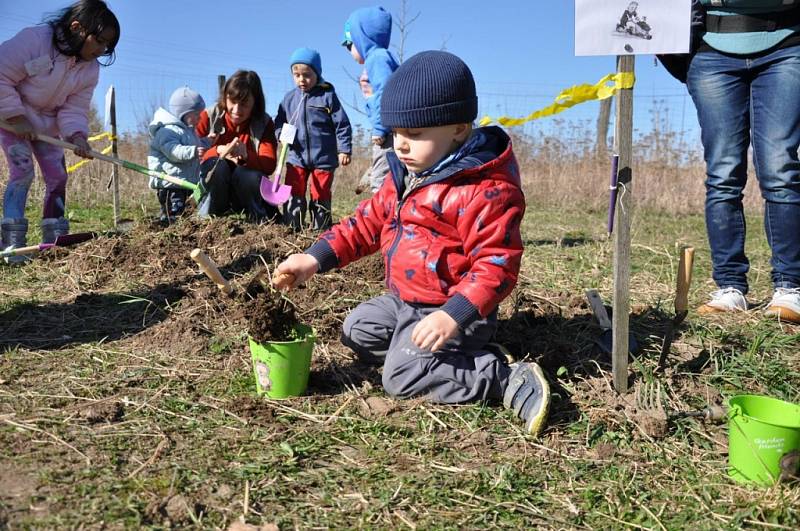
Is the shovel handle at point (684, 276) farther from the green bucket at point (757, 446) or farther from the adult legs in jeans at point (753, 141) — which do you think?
the adult legs in jeans at point (753, 141)

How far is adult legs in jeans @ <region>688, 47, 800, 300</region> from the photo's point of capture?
3170mm

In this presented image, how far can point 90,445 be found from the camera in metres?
2.19

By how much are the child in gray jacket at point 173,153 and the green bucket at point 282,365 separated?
4.13m

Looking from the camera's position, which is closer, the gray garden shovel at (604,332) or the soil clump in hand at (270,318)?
the soil clump in hand at (270,318)

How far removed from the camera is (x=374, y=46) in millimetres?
5984

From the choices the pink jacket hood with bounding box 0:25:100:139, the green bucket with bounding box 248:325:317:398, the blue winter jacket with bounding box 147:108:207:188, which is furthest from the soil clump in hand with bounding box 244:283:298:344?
the blue winter jacket with bounding box 147:108:207:188

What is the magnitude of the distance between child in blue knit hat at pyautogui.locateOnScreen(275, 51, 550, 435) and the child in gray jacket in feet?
13.3

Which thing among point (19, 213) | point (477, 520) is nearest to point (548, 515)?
point (477, 520)

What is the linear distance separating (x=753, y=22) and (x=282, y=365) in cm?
262

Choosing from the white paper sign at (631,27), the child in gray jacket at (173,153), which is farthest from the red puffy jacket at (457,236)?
the child in gray jacket at (173,153)

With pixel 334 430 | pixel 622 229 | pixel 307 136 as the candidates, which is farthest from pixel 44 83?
pixel 622 229

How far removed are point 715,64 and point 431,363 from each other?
2.05 metres

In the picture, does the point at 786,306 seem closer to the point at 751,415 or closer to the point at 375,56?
the point at 751,415

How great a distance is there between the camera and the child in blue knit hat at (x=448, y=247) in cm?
248
